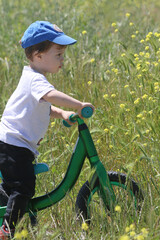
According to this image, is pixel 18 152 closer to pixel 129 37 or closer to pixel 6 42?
pixel 129 37

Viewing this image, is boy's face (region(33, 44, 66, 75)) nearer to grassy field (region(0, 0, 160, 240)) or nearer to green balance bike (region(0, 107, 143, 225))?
green balance bike (region(0, 107, 143, 225))

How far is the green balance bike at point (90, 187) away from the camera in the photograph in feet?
8.09

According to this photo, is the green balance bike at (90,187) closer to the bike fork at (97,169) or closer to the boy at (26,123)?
the bike fork at (97,169)

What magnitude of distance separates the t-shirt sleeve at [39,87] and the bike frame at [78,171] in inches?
8.5

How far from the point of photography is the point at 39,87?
2395mm

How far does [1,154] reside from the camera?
254cm

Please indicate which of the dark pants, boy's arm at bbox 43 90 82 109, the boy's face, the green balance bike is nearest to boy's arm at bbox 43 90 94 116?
boy's arm at bbox 43 90 82 109

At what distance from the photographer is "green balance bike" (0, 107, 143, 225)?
246 centimetres

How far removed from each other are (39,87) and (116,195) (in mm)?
745

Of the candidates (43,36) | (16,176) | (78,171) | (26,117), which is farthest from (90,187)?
(43,36)

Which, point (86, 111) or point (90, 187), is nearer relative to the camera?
point (86, 111)

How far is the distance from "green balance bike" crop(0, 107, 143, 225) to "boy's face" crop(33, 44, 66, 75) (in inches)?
12.2

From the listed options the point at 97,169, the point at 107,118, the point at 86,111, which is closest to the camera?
the point at 86,111

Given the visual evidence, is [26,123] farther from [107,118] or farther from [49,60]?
[107,118]
